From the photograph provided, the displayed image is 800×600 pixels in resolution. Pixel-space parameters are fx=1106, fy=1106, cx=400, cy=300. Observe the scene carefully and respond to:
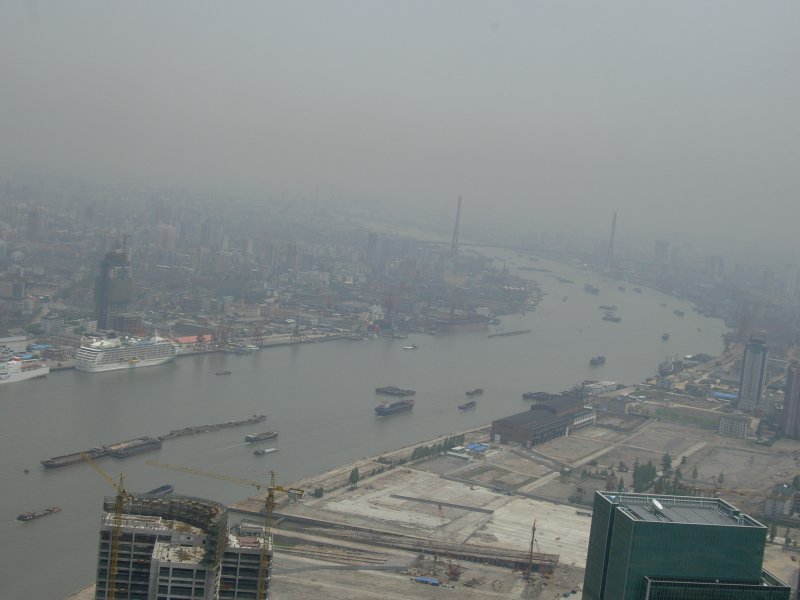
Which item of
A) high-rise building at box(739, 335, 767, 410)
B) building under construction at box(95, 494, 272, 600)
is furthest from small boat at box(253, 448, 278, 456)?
high-rise building at box(739, 335, 767, 410)

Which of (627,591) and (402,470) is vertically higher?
(627,591)

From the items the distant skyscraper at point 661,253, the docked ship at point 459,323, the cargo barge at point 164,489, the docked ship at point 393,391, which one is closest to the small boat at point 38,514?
the cargo barge at point 164,489

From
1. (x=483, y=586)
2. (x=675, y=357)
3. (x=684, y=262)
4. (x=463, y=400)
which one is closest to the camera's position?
(x=483, y=586)

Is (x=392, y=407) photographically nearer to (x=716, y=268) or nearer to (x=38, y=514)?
(x=38, y=514)

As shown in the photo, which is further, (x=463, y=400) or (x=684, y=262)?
(x=684, y=262)

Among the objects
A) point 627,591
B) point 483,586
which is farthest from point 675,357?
point 627,591

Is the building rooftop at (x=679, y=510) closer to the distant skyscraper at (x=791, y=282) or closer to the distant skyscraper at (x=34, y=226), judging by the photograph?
the distant skyscraper at (x=791, y=282)

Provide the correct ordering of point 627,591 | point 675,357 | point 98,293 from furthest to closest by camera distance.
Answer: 1. point 675,357
2. point 98,293
3. point 627,591

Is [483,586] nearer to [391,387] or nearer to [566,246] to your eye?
[391,387]
